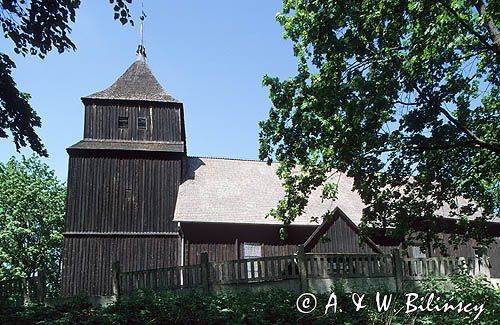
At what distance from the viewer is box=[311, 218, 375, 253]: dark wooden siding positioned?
2245cm

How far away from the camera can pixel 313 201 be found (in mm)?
25812

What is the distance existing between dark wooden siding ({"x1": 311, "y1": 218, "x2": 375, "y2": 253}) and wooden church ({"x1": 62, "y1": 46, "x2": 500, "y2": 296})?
47 millimetres

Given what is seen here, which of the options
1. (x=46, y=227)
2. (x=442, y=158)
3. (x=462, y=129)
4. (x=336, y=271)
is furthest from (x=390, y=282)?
(x=46, y=227)

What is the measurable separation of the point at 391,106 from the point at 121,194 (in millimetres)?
15260

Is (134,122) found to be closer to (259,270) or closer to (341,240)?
(341,240)

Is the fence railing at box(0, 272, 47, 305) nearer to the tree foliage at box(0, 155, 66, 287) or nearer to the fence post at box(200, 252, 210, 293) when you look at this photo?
the fence post at box(200, 252, 210, 293)

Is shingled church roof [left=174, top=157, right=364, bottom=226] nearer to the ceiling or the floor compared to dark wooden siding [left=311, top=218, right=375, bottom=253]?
nearer to the ceiling

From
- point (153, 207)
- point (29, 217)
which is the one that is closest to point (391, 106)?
point (153, 207)

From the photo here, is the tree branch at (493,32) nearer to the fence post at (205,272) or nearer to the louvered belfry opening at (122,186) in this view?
the fence post at (205,272)

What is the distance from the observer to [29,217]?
39.5m

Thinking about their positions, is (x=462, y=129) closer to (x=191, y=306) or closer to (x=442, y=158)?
(x=442, y=158)

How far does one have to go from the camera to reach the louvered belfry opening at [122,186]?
22.4m

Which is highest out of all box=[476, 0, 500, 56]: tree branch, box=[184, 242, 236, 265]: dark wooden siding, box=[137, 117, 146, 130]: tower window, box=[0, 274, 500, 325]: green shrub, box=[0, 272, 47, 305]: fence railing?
box=[137, 117, 146, 130]: tower window

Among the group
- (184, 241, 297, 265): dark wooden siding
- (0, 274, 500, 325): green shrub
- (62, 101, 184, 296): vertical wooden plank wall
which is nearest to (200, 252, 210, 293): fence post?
(0, 274, 500, 325): green shrub
